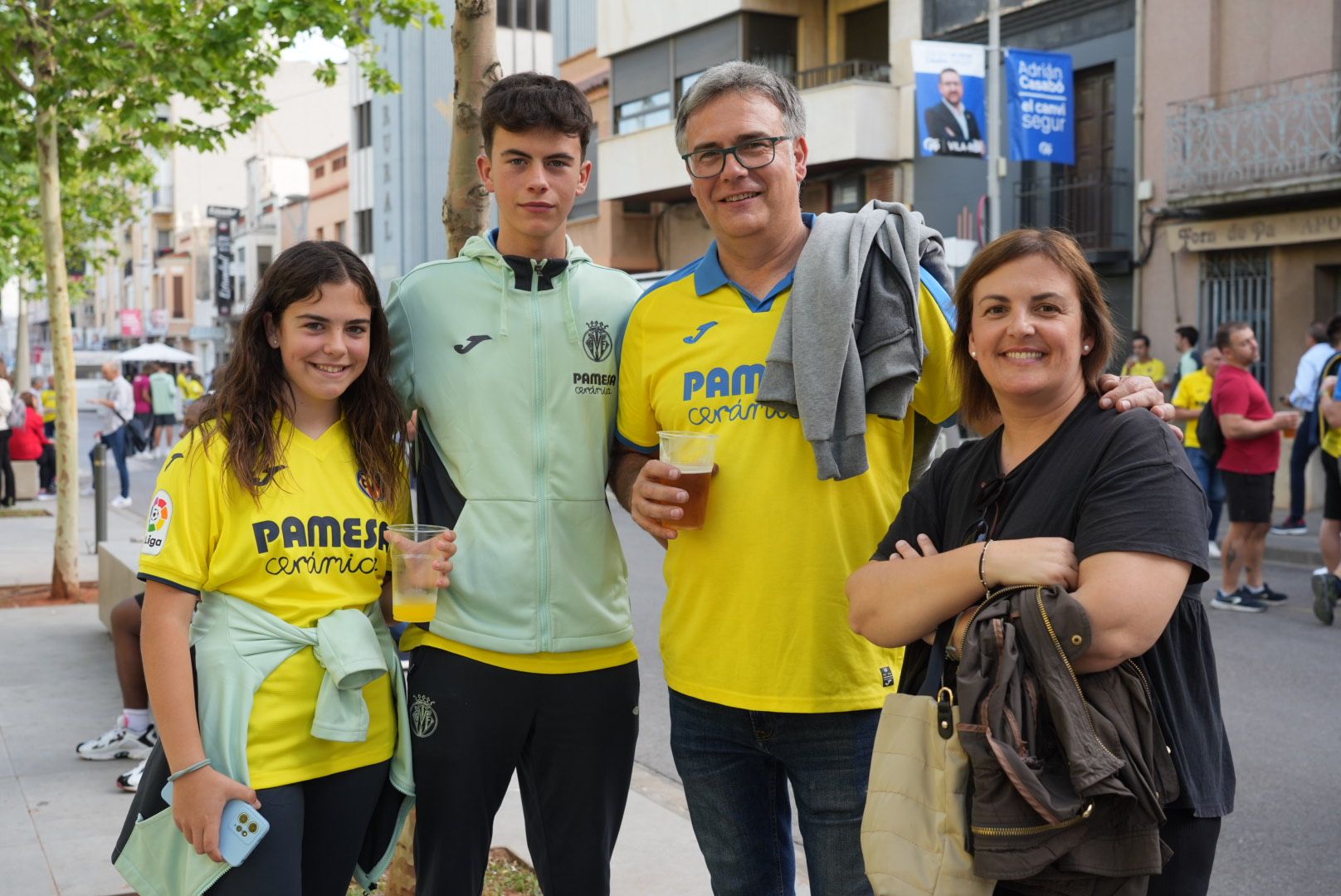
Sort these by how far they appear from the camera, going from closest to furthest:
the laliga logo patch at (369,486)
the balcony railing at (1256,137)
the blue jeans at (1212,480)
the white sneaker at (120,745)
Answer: the laliga logo patch at (369,486)
the white sneaker at (120,745)
the blue jeans at (1212,480)
the balcony railing at (1256,137)

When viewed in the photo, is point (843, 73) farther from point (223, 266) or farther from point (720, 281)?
point (223, 266)

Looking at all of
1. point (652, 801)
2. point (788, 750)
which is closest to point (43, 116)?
point (652, 801)

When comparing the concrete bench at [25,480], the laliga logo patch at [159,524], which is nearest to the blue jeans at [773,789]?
the laliga logo patch at [159,524]

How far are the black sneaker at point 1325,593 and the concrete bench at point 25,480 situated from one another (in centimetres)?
1686

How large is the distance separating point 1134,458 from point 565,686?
1.47 m

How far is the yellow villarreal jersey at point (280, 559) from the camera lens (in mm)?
2717

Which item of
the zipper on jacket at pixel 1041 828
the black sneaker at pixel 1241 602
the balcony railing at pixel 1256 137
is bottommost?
the black sneaker at pixel 1241 602

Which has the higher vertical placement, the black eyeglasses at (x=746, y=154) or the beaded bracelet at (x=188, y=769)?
the black eyeglasses at (x=746, y=154)

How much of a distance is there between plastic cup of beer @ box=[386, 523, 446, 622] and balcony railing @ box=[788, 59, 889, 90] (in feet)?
65.9

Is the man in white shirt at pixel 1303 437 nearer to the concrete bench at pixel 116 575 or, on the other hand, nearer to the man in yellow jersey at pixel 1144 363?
the man in yellow jersey at pixel 1144 363

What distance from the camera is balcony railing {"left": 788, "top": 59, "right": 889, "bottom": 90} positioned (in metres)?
22.1

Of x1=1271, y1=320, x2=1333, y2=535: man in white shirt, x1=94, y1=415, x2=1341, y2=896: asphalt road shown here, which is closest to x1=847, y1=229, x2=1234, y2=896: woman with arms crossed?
x1=94, y1=415, x2=1341, y2=896: asphalt road

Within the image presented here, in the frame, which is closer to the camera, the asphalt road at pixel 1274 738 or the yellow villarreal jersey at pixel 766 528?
the yellow villarreal jersey at pixel 766 528

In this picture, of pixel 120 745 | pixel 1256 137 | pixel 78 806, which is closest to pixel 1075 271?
pixel 78 806
